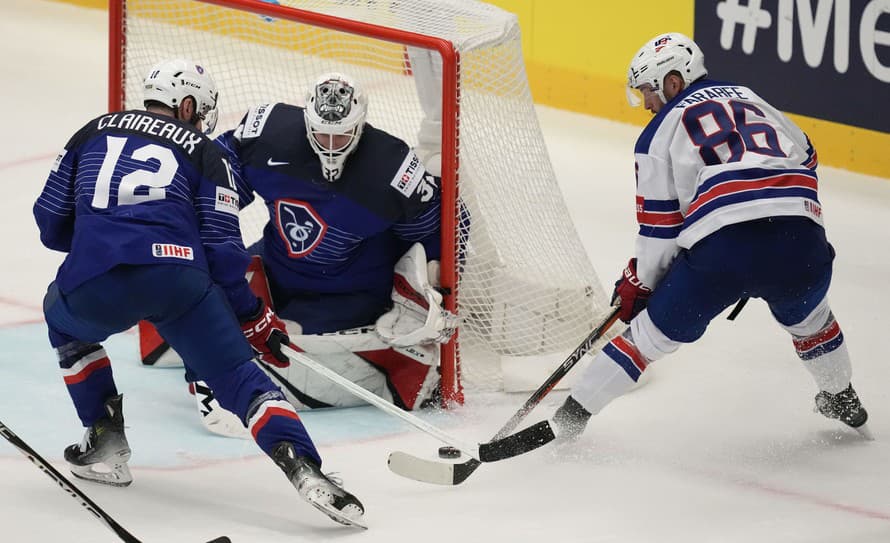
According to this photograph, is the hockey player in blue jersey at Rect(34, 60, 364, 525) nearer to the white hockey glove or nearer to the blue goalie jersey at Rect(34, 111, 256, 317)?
the blue goalie jersey at Rect(34, 111, 256, 317)

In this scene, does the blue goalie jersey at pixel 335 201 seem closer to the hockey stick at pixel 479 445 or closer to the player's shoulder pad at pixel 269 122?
the player's shoulder pad at pixel 269 122

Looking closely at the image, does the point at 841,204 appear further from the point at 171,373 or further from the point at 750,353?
the point at 171,373

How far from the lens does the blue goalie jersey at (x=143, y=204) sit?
3.49 meters

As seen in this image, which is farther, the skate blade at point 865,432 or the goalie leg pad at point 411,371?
the goalie leg pad at point 411,371

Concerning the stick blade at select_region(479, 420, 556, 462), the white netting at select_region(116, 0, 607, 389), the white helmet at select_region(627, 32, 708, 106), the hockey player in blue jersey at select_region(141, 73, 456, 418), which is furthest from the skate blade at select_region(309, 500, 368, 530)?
the white helmet at select_region(627, 32, 708, 106)

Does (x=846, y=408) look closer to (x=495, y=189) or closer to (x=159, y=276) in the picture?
(x=495, y=189)

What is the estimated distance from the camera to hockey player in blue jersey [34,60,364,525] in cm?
347

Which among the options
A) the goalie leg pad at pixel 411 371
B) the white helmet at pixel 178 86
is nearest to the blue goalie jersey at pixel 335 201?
the goalie leg pad at pixel 411 371

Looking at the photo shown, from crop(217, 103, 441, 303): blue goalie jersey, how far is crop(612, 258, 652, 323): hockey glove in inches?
23.9

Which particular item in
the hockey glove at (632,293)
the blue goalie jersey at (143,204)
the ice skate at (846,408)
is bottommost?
the ice skate at (846,408)

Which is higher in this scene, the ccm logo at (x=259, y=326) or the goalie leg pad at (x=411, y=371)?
the ccm logo at (x=259, y=326)

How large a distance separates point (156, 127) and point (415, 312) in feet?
3.31

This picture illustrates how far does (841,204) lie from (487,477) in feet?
9.28

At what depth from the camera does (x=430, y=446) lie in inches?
163
